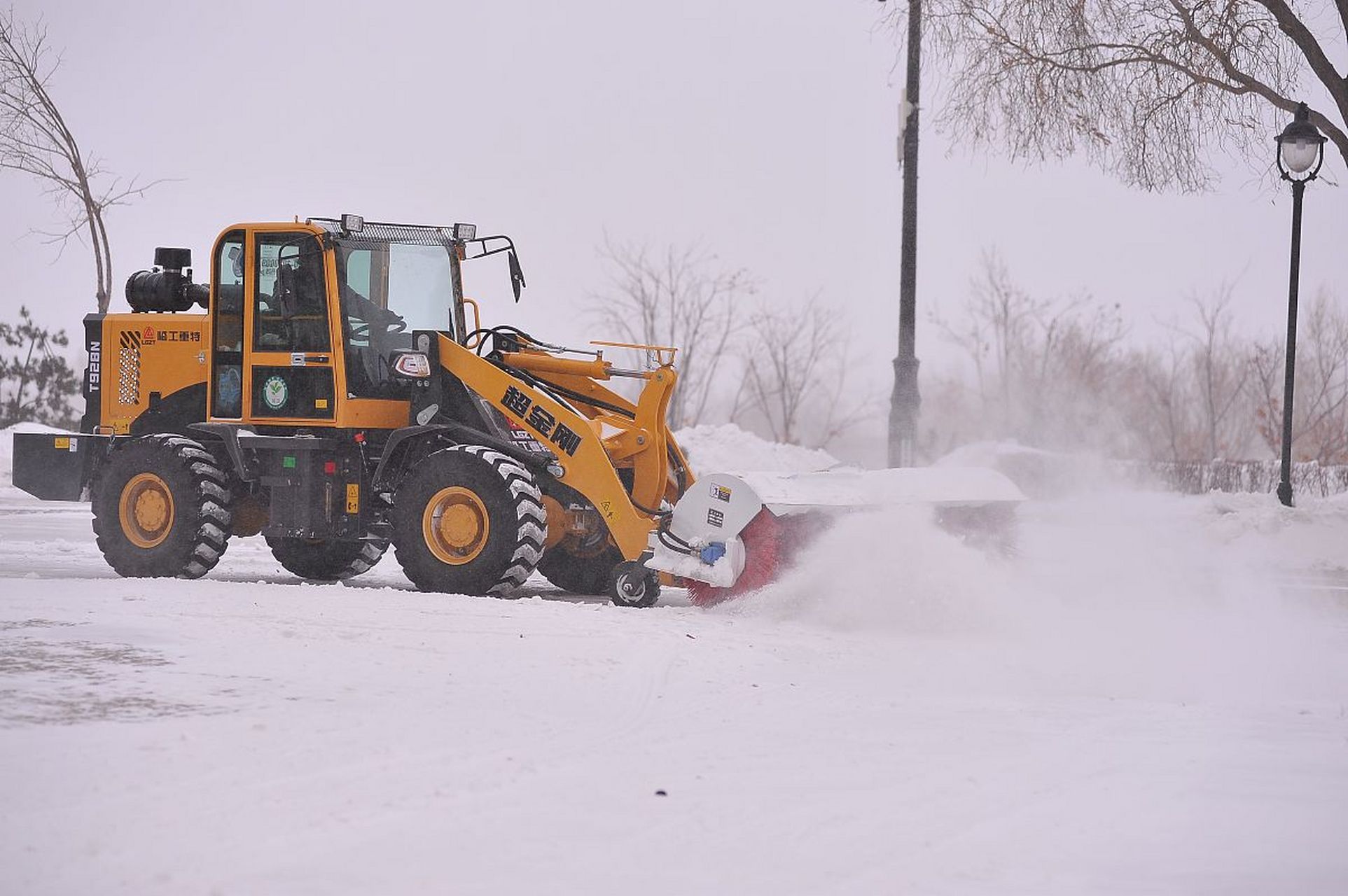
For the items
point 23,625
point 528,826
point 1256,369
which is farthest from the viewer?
point 1256,369

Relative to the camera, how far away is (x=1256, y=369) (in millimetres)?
30406

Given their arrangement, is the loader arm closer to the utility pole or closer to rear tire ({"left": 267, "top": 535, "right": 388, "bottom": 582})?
rear tire ({"left": 267, "top": 535, "right": 388, "bottom": 582})

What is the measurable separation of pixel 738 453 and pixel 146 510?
11.8 metres

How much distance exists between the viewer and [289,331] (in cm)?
1175

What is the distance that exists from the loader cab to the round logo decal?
0.01 meters

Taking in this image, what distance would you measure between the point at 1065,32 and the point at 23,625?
14655 millimetres

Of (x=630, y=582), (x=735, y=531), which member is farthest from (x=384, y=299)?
(x=735, y=531)

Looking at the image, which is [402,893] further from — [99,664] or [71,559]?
[71,559]

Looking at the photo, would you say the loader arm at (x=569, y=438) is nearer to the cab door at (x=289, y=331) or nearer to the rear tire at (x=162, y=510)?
the cab door at (x=289, y=331)

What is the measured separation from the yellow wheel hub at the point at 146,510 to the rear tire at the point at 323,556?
3.70ft

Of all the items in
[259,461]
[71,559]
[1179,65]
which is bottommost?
[71,559]

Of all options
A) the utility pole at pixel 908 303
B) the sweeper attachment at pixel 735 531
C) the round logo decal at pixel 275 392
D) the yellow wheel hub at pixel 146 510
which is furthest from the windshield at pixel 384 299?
the utility pole at pixel 908 303

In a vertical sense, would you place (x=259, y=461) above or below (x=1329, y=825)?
above

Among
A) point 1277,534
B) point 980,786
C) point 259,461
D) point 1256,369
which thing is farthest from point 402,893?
point 1256,369
